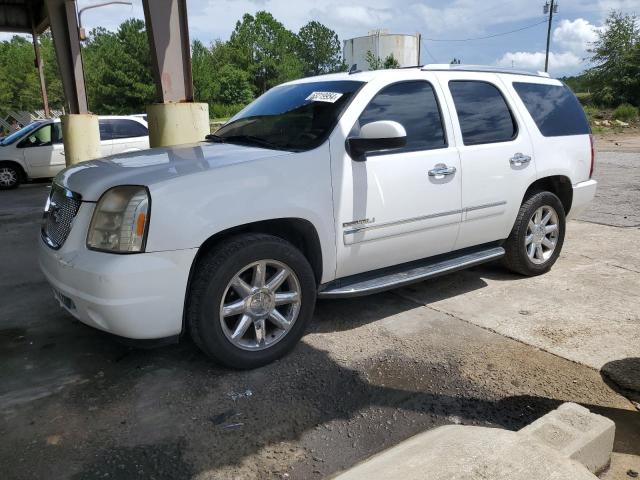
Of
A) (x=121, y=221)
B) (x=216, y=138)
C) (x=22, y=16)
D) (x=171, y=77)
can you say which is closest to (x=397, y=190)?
(x=216, y=138)

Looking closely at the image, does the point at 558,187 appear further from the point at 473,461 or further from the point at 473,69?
the point at 473,461

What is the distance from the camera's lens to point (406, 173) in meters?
3.85

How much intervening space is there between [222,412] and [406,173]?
2.06 m

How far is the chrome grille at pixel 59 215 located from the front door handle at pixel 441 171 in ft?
8.00

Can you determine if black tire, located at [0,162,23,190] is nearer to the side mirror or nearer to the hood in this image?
the hood

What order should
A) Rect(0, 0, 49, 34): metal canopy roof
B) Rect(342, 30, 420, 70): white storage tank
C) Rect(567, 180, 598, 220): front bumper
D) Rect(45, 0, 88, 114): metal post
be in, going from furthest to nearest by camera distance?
Rect(342, 30, 420, 70): white storage tank
Rect(0, 0, 49, 34): metal canopy roof
Rect(45, 0, 88, 114): metal post
Rect(567, 180, 598, 220): front bumper

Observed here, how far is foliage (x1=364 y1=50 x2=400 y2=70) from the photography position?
53.0 m

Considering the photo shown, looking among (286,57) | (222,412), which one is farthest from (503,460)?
(286,57)

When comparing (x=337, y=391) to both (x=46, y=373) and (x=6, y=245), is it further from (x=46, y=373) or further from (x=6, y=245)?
(x=6, y=245)

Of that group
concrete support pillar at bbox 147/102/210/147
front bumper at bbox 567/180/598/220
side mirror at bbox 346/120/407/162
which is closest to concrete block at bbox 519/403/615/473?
side mirror at bbox 346/120/407/162

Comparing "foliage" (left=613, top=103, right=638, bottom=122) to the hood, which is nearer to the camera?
the hood

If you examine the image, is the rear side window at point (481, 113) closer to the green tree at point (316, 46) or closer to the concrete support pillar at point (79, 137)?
the concrete support pillar at point (79, 137)

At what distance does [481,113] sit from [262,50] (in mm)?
82306

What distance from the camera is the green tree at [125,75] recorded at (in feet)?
155
